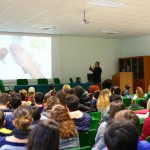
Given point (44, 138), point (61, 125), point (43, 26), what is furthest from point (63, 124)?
point (43, 26)

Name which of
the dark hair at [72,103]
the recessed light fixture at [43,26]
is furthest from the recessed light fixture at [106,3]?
the dark hair at [72,103]

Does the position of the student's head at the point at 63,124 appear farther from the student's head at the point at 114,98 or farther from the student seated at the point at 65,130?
the student's head at the point at 114,98

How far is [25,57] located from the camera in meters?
11.6

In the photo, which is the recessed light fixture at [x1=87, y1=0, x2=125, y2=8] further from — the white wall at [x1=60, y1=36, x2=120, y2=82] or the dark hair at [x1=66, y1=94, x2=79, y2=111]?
the white wall at [x1=60, y1=36, x2=120, y2=82]

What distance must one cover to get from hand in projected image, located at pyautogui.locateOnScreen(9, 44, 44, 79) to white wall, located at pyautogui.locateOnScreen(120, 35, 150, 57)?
516 centimetres

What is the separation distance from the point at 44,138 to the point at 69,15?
23.3 ft

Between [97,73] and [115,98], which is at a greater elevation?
[97,73]

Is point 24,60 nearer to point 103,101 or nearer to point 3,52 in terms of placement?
point 3,52

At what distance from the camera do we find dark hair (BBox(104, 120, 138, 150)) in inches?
54.8

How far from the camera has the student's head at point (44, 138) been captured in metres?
1.53

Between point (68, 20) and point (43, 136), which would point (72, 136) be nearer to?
point (43, 136)

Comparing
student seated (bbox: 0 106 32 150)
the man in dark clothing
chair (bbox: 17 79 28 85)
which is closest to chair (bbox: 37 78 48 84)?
chair (bbox: 17 79 28 85)

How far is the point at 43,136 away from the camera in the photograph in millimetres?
1543

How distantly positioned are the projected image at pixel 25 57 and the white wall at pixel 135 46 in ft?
14.9
